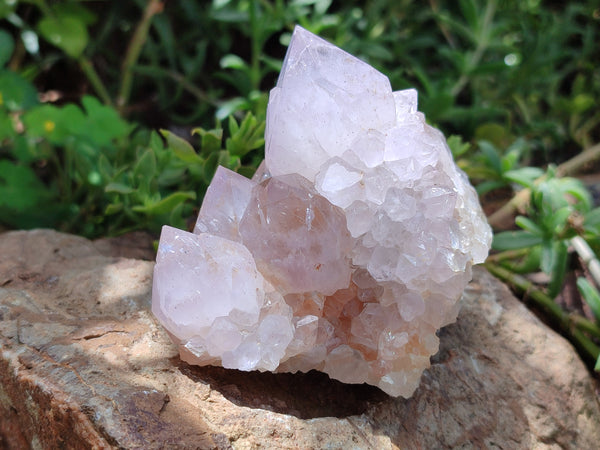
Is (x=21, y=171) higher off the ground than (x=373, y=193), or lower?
lower

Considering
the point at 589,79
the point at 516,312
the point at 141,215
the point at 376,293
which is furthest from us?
the point at 589,79

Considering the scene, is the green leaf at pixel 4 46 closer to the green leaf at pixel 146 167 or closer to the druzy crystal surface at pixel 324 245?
the green leaf at pixel 146 167

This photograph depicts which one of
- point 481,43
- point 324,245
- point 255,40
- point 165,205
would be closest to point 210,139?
point 165,205

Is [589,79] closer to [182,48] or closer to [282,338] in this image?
[182,48]

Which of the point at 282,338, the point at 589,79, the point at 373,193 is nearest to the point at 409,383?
the point at 282,338

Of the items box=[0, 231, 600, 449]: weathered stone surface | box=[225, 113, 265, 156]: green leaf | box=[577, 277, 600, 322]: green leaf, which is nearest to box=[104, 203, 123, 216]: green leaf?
box=[0, 231, 600, 449]: weathered stone surface

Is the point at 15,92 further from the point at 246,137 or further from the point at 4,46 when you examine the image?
the point at 246,137

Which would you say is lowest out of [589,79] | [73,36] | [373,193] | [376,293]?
[589,79]

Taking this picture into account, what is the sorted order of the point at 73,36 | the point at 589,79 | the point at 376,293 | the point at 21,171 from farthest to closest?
the point at 589,79, the point at 73,36, the point at 21,171, the point at 376,293
